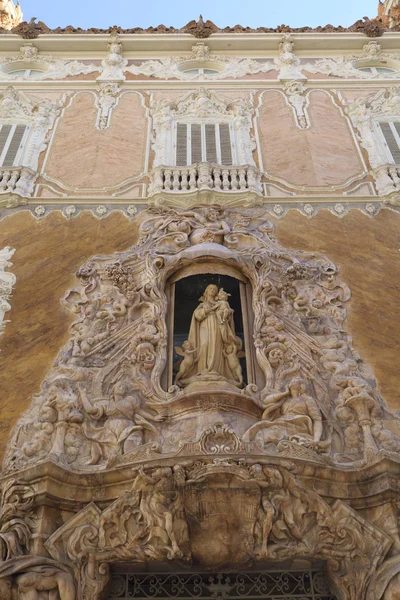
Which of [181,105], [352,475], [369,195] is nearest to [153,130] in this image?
[181,105]

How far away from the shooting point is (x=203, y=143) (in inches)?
534

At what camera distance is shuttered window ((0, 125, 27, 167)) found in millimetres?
13047

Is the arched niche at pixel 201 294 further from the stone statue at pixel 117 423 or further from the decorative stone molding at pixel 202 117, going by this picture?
the decorative stone molding at pixel 202 117

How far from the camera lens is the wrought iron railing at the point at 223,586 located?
680cm

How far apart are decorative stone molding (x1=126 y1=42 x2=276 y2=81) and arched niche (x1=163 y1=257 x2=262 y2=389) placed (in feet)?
24.6

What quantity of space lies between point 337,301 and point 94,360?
3.80 m

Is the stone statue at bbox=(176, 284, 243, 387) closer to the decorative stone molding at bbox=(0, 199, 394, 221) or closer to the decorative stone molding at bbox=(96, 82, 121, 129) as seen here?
the decorative stone molding at bbox=(0, 199, 394, 221)

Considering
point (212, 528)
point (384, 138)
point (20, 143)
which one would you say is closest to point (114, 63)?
point (20, 143)

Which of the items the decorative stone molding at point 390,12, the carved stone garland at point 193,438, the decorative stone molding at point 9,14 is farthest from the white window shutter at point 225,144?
the decorative stone molding at point 9,14

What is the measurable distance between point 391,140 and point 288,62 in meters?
4.13

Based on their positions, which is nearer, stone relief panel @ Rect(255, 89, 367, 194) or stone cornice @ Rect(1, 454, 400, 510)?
stone cornice @ Rect(1, 454, 400, 510)

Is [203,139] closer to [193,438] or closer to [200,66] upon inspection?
[200,66]

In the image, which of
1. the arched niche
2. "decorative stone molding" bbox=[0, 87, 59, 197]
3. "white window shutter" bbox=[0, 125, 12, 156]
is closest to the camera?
the arched niche

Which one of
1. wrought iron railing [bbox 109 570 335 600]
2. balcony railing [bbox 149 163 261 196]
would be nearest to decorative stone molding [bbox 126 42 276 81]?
balcony railing [bbox 149 163 261 196]
